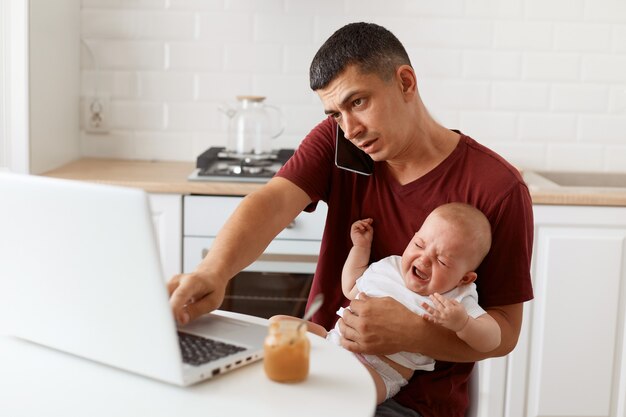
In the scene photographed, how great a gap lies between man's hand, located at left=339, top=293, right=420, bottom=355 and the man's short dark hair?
45 cm

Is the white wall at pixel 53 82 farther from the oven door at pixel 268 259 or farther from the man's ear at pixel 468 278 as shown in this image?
the man's ear at pixel 468 278

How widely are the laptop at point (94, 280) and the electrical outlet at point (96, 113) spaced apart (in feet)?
6.87

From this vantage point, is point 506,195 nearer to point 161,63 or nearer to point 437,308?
point 437,308

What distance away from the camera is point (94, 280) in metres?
1.23

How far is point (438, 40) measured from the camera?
3.34 meters

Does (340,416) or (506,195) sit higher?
(506,195)

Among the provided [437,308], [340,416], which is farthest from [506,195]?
[340,416]

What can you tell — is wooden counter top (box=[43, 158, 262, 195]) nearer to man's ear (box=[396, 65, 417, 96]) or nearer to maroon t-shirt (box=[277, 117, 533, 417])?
maroon t-shirt (box=[277, 117, 533, 417])

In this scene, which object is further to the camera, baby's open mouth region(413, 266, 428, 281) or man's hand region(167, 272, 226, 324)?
baby's open mouth region(413, 266, 428, 281)

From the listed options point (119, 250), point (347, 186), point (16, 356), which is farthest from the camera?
point (347, 186)

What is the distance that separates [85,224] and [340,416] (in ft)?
1.39

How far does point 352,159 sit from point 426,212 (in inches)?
8.4

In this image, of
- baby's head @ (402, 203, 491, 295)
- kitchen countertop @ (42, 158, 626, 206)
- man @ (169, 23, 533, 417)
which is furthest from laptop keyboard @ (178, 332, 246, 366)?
kitchen countertop @ (42, 158, 626, 206)

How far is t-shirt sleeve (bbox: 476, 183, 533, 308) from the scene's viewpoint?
180 cm
